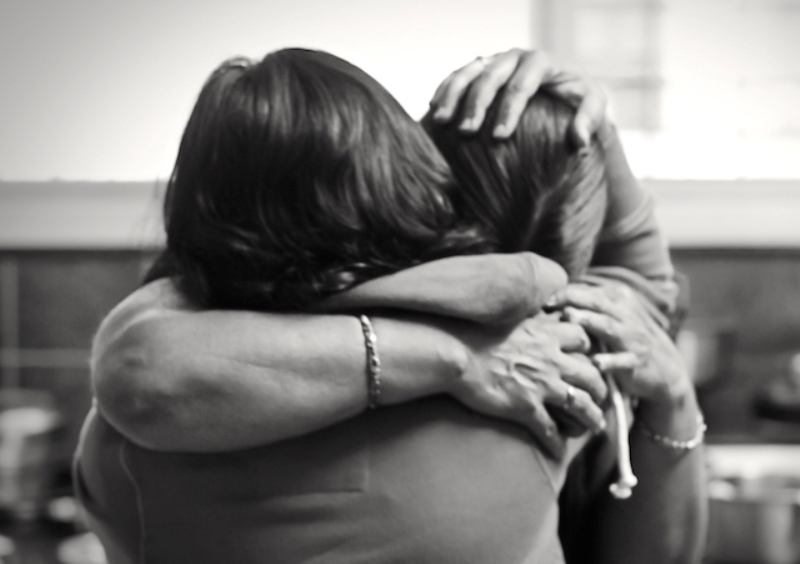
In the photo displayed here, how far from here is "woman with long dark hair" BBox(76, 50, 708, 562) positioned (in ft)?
2.31

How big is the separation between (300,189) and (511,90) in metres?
0.22

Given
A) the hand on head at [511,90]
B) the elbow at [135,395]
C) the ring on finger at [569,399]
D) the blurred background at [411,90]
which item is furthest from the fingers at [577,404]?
A: the blurred background at [411,90]

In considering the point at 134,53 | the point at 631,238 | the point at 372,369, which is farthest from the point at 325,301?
the point at 134,53

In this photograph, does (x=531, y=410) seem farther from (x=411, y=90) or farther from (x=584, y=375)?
(x=411, y=90)

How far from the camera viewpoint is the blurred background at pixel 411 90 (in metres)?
1.89

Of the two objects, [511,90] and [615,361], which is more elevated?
[511,90]

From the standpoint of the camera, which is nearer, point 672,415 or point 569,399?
point 569,399

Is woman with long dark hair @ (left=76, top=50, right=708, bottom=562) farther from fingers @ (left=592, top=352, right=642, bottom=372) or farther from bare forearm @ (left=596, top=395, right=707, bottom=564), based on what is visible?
bare forearm @ (left=596, top=395, right=707, bottom=564)

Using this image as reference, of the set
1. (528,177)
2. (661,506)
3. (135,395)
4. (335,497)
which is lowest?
(661,506)

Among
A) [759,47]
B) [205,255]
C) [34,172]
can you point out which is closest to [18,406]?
[34,172]

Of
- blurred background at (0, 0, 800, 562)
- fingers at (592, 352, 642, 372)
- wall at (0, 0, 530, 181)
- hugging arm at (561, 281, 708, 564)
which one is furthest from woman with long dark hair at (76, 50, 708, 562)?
wall at (0, 0, 530, 181)

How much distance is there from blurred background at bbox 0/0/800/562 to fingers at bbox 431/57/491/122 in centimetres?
97

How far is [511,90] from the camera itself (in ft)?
2.60

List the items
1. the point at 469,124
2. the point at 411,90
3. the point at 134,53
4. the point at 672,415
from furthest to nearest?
the point at 134,53
the point at 411,90
the point at 672,415
the point at 469,124
